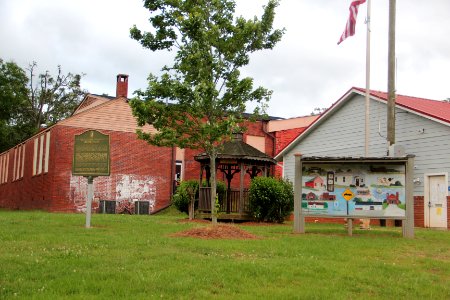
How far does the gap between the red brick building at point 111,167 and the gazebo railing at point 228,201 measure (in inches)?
490

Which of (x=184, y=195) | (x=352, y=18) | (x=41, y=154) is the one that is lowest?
(x=184, y=195)

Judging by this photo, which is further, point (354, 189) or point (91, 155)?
point (91, 155)

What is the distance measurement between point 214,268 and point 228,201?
1476 cm

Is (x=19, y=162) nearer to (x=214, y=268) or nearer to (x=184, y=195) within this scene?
(x=184, y=195)

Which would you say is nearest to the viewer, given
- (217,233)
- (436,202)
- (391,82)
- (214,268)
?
(214,268)

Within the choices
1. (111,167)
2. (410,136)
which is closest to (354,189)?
(410,136)

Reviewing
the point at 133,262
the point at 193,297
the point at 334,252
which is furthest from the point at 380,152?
the point at 193,297

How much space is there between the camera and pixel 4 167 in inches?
2007

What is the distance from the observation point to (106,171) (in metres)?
16.9

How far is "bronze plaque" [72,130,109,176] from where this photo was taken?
55.7 ft

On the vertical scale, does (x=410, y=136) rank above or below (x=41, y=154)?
above

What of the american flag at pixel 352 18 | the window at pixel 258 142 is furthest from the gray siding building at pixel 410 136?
the window at pixel 258 142

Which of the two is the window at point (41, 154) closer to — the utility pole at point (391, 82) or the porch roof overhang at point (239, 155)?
the porch roof overhang at point (239, 155)

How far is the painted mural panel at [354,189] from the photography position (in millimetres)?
15375
